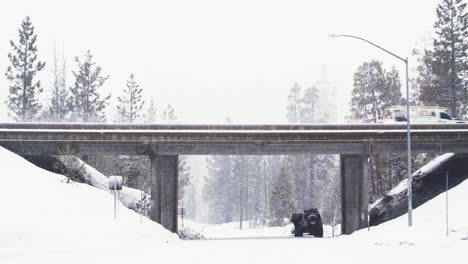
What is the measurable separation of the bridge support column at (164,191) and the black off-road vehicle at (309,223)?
844 cm

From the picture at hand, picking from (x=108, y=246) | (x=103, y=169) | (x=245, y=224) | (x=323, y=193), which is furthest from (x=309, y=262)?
(x=245, y=224)

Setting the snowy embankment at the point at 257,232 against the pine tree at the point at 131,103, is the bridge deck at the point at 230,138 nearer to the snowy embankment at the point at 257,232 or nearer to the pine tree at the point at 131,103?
the snowy embankment at the point at 257,232

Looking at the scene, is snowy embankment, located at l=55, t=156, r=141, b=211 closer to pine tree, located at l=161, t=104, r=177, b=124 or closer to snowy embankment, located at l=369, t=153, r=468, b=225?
snowy embankment, located at l=369, t=153, r=468, b=225

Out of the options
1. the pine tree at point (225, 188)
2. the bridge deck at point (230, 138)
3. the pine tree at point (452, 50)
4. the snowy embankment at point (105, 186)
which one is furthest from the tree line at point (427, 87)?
the pine tree at point (225, 188)

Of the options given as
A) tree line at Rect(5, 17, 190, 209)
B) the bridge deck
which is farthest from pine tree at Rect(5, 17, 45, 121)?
the bridge deck

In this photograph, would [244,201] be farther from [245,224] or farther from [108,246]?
[108,246]

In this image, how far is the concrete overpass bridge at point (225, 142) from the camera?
39.6m

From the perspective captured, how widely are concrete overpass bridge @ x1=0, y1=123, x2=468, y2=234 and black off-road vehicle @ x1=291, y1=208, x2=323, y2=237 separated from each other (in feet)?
7.00

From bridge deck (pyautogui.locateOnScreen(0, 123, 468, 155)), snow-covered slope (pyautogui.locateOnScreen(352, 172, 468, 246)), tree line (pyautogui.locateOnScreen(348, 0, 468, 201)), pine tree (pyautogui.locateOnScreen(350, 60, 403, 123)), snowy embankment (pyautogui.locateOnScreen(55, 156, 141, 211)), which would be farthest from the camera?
pine tree (pyautogui.locateOnScreen(350, 60, 403, 123))

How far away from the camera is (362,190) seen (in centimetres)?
4003

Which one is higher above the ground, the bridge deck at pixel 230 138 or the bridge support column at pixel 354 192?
the bridge deck at pixel 230 138

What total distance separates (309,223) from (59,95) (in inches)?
2104

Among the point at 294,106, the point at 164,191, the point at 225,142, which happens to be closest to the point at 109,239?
the point at 164,191

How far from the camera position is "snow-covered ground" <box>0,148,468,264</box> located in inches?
663
